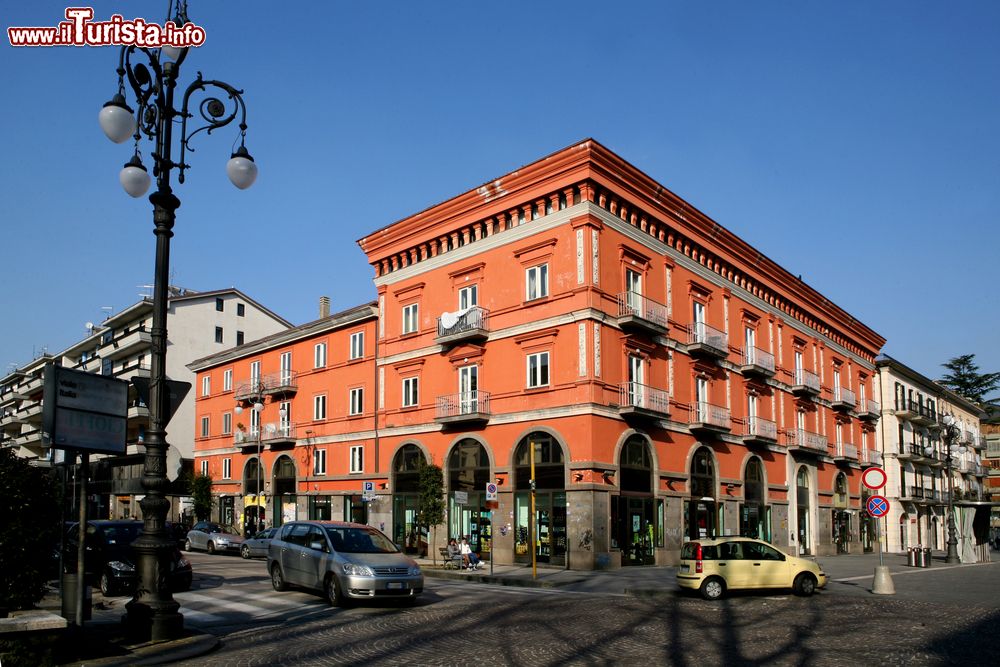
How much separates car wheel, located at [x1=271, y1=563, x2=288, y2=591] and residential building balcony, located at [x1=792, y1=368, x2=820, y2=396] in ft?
109

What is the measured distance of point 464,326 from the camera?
34.4 meters

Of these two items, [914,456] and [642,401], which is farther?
[914,456]

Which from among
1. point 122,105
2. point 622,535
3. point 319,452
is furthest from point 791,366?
point 122,105

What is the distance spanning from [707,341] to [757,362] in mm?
5243

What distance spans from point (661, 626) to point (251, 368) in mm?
40860

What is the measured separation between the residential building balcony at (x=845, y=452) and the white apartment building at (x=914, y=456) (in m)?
6.86

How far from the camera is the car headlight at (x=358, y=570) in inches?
641

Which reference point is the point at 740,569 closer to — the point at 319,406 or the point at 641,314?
the point at 641,314

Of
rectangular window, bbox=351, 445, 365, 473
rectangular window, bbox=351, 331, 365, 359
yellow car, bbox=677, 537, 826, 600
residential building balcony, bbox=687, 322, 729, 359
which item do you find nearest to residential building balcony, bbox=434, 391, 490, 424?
rectangular window, bbox=351, 445, 365, 473

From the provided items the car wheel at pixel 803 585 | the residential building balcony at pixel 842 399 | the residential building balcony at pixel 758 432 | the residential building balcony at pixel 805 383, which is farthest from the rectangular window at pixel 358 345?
the residential building balcony at pixel 842 399

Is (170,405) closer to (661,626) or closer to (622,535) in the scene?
(661,626)

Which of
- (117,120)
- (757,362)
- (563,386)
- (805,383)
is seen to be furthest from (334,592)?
(805,383)

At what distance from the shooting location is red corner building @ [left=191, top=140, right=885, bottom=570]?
1204 inches

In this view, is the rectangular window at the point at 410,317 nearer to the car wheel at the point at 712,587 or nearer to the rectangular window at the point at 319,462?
the rectangular window at the point at 319,462
